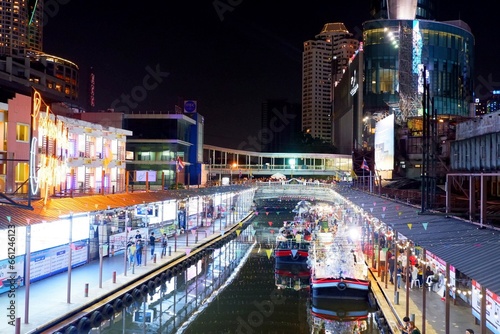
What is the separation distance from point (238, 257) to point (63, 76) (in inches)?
4569

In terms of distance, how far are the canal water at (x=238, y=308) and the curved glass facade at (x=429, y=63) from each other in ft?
237

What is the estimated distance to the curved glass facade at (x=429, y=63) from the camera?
3999 inches

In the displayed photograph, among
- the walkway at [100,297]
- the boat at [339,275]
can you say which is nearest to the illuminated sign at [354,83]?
the boat at [339,275]

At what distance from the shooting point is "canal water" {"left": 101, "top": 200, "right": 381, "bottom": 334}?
23562 mm

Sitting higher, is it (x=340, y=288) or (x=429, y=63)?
(x=429, y=63)

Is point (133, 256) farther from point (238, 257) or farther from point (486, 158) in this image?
point (486, 158)

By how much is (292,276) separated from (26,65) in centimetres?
9882

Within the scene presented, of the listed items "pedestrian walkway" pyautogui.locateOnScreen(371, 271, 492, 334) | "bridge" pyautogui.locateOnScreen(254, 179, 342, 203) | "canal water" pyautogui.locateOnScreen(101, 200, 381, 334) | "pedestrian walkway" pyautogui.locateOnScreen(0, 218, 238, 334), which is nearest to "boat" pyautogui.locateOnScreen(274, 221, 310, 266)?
"canal water" pyautogui.locateOnScreen(101, 200, 381, 334)

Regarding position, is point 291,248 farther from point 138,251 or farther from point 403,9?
point 403,9

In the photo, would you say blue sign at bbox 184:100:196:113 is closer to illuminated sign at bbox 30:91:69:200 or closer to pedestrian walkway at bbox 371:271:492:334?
illuminated sign at bbox 30:91:69:200

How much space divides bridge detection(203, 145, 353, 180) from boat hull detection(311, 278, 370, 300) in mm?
96085

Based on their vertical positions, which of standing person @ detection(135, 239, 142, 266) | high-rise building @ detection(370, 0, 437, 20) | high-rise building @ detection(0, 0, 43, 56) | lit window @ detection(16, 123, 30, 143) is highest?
high-rise building @ detection(0, 0, 43, 56)

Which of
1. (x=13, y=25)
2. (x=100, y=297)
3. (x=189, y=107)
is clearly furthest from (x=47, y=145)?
(x=13, y=25)

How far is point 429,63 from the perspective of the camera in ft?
334
